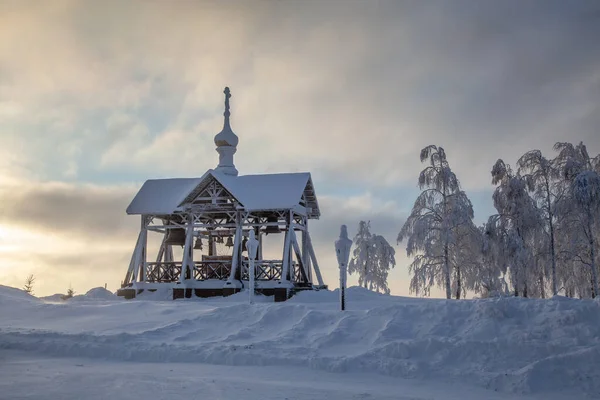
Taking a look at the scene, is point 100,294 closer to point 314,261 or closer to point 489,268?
point 314,261

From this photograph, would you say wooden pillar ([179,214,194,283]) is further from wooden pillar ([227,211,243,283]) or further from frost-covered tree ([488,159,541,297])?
frost-covered tree ([488,159,541,297])

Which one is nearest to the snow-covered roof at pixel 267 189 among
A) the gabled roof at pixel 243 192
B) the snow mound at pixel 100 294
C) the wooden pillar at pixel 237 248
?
the gabled roof at pixel 243 192

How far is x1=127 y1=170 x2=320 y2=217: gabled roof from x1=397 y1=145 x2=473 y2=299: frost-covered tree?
6.81 m

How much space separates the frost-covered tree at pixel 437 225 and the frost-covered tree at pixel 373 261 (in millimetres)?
14479

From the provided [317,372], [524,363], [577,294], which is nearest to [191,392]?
[317,372]

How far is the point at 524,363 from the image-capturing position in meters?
13.2

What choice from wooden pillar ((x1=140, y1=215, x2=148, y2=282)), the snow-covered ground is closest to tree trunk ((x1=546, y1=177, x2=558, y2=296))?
the snow-covered ground

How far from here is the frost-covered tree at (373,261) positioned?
144 feet

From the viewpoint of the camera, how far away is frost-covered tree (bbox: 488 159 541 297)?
28822mm

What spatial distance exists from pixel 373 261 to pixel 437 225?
619 inches

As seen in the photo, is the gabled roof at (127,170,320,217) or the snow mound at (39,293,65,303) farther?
the gabled roof at (127,170,320,217)

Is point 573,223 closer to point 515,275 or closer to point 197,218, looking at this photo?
point 515,275

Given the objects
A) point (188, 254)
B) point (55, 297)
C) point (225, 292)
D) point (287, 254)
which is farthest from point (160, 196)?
point (287, 254)

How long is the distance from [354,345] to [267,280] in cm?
1731
